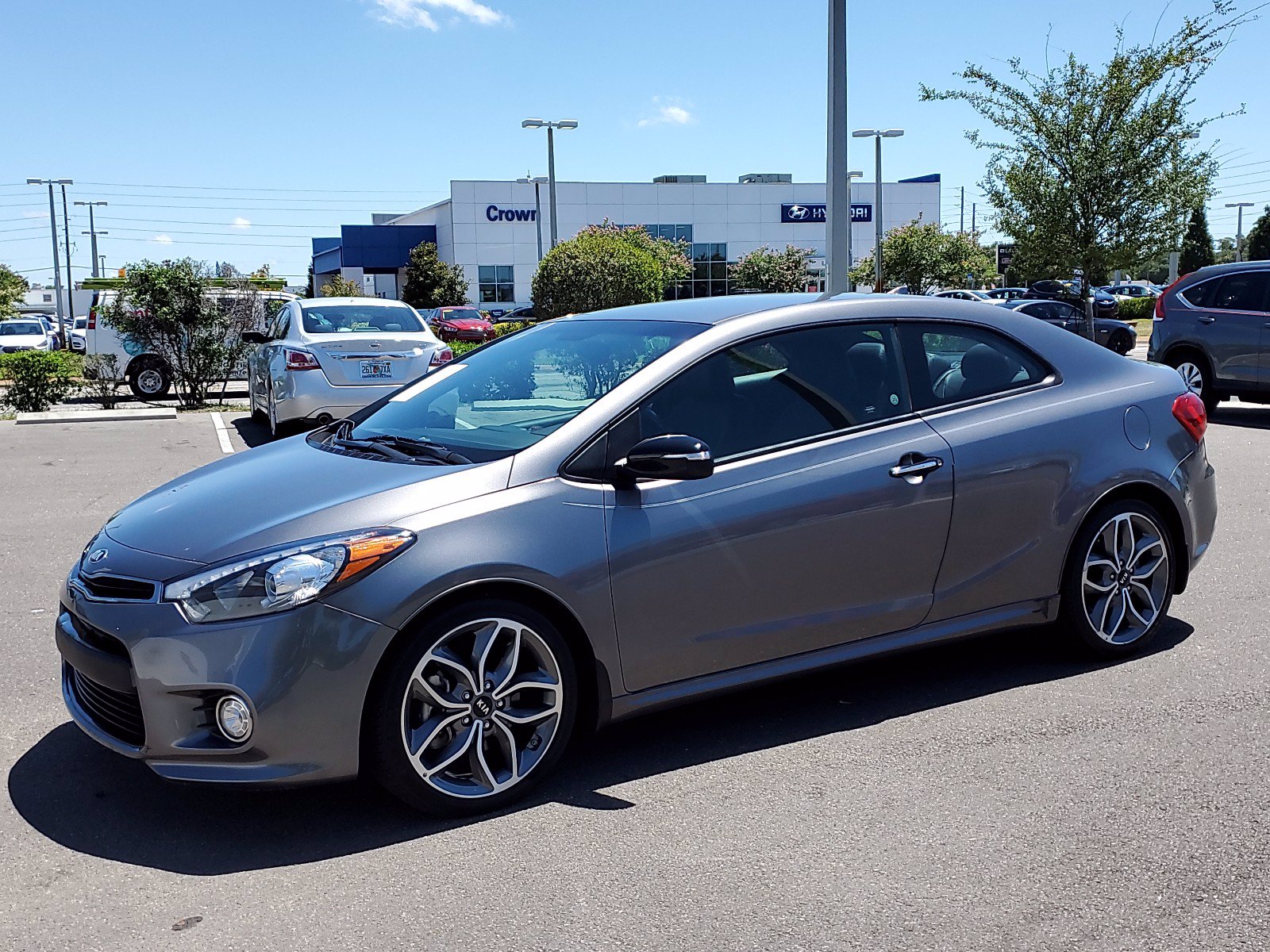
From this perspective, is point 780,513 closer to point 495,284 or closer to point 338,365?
point 338,365

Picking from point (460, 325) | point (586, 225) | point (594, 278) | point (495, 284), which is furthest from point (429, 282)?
point (594, 278)

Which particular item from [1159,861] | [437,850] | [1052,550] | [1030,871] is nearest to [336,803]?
[437,850]

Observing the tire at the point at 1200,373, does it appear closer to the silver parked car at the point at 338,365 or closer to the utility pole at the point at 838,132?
the utility pole at the point at 838,132

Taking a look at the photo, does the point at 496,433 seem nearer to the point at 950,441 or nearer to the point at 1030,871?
the point at 950,441

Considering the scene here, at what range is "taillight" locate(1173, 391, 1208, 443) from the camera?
5242 mm

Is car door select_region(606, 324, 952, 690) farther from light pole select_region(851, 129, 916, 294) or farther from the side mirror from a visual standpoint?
light pole select_region(851, 129, 916, 294)

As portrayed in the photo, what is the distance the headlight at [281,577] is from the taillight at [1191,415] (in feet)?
11.2

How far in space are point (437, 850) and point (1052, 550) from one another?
2670 mm

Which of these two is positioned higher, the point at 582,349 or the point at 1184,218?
the point at 1184,218

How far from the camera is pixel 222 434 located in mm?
14586

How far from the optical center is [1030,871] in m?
3.36

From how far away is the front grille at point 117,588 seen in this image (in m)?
3.65

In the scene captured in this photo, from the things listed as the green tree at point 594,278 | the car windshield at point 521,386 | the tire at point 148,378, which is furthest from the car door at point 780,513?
the green tree at point 594,278

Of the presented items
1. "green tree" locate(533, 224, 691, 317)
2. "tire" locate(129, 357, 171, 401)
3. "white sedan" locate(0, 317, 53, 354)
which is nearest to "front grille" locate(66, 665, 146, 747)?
"tire" locate(129, 357, 171, 401)
